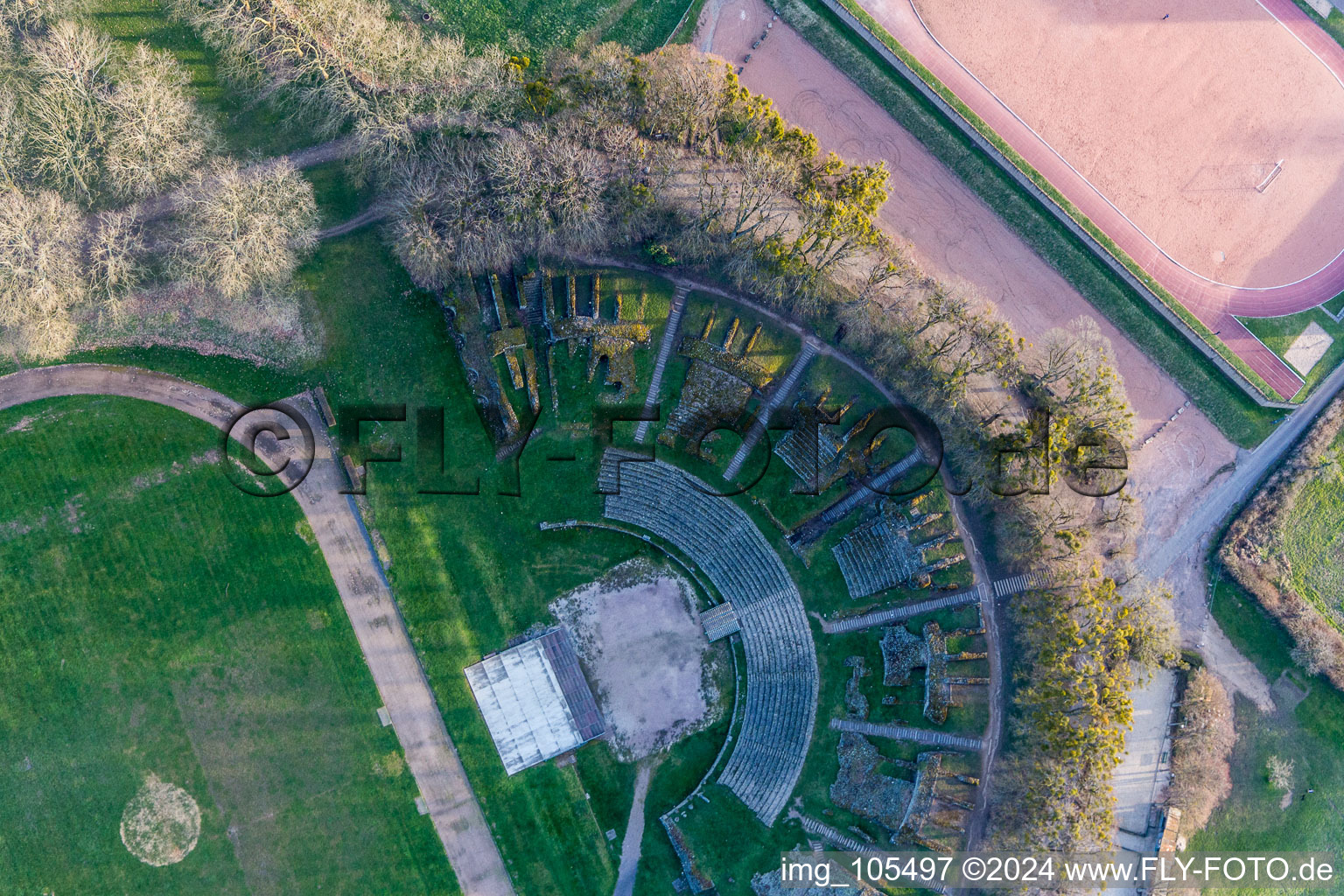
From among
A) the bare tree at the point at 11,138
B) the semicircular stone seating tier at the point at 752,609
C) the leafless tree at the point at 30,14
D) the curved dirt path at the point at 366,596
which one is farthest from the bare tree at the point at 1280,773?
the leafless tree at the point at 30,14

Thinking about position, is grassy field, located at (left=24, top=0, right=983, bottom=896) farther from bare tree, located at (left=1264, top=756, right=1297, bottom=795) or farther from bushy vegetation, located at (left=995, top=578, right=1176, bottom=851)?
bare tree, located at (left=1264, top=756, right=1297, bottom=795)

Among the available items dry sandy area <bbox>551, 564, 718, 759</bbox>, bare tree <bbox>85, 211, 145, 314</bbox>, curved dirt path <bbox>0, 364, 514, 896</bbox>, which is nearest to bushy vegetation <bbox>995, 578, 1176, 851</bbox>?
dry sandy area <bbox>551, 564, 718, 759</bbox>

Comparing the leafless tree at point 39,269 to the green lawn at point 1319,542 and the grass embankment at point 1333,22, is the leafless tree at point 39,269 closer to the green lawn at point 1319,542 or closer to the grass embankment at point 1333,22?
the green lawn at point 1319,542

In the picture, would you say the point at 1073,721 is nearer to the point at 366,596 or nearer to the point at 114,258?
the point at 366,596

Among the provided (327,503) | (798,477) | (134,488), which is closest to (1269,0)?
(798,477)

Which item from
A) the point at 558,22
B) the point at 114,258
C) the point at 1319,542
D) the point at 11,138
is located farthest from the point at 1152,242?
the point at 11,138

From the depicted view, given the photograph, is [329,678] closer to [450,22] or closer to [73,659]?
[73,659]
